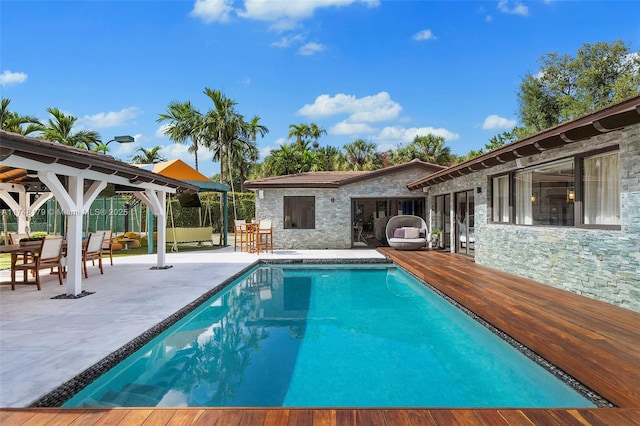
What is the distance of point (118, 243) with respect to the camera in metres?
14.6

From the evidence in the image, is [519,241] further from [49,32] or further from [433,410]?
[49,32]

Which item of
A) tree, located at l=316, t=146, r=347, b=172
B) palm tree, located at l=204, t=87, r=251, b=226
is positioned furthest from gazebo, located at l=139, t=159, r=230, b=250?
tree, located at l=316, t=146, r=347, b=172

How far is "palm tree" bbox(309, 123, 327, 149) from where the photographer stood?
3391 centimetres

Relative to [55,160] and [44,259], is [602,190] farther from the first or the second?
[44,259]

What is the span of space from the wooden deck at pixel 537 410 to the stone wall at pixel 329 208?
29.8 feet

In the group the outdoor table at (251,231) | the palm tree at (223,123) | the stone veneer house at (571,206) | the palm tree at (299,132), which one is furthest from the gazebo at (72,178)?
the palm tree at (299,132)

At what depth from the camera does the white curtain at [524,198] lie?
7.41 m

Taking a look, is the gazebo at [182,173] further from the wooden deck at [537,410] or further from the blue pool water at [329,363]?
the wooden deck at [537,410]

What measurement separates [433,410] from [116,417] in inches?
89.2

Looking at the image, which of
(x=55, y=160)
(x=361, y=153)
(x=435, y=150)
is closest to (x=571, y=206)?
(x=55, y=160)

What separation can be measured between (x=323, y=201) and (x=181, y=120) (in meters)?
12.1

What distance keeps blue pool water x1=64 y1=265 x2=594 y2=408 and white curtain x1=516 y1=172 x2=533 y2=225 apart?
2.62 meters

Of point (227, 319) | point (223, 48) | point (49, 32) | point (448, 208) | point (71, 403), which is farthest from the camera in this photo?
point (223, 48)

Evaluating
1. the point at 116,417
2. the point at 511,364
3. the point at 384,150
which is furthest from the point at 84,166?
the point at 384,150
